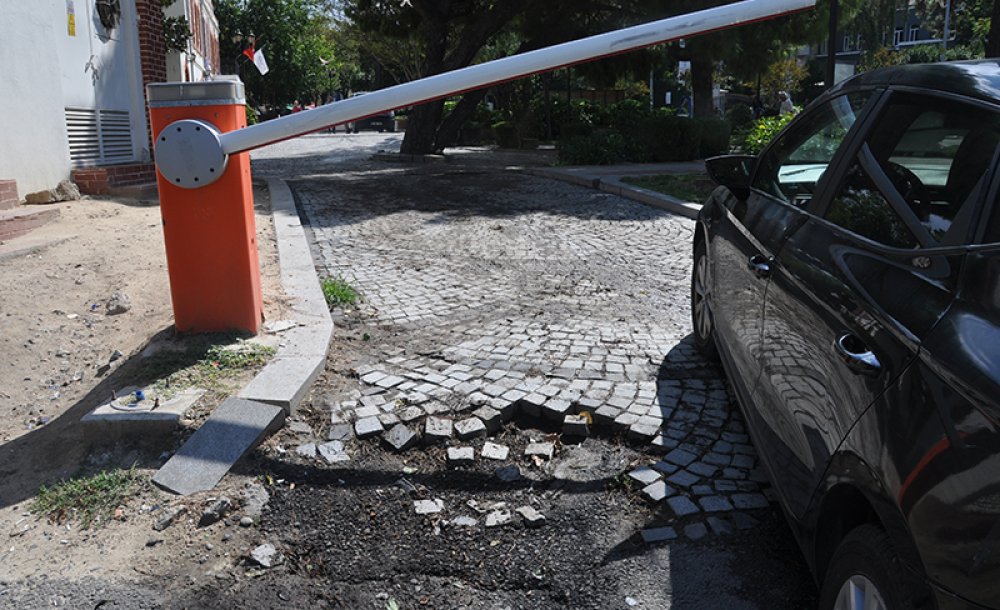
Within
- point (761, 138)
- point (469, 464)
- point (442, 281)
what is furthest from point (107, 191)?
point (761, 138)

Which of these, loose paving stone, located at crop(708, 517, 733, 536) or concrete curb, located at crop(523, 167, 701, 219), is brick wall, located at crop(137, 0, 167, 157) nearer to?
concrete curb, located at crop(523, 167, 701, 219)

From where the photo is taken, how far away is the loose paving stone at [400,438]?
3.79 meters

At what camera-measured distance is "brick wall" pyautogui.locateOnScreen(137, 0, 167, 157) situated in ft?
41.5

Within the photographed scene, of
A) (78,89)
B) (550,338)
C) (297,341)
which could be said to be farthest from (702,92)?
(297,341)

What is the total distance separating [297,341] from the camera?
4789 millimetres

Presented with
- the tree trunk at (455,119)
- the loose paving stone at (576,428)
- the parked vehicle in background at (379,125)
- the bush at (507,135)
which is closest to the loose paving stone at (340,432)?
the loose paving stone at (576,428)

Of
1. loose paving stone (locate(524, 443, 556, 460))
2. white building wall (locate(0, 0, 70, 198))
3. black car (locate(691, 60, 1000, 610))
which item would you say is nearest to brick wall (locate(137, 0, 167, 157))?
white building wall (locate(0, 0, 70, 198))

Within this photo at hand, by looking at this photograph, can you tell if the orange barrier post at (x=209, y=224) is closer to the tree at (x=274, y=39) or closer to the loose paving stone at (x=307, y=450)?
the loose paving stone at (x=307, y=450)

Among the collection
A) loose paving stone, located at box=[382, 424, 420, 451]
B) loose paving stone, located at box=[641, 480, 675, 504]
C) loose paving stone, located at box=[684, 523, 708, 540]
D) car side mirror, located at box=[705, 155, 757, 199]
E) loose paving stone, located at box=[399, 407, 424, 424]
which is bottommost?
loose paving stone, located at box=[684, 523, 708, 540]

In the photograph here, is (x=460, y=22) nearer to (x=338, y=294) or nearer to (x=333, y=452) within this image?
(x=338, y=294)

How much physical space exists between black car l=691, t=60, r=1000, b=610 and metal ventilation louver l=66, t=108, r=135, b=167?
9.87 metres

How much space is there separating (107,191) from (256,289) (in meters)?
6.76

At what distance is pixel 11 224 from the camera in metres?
7.22

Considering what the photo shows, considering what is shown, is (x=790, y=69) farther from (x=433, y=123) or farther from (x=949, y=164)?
(x=949, y=164)
